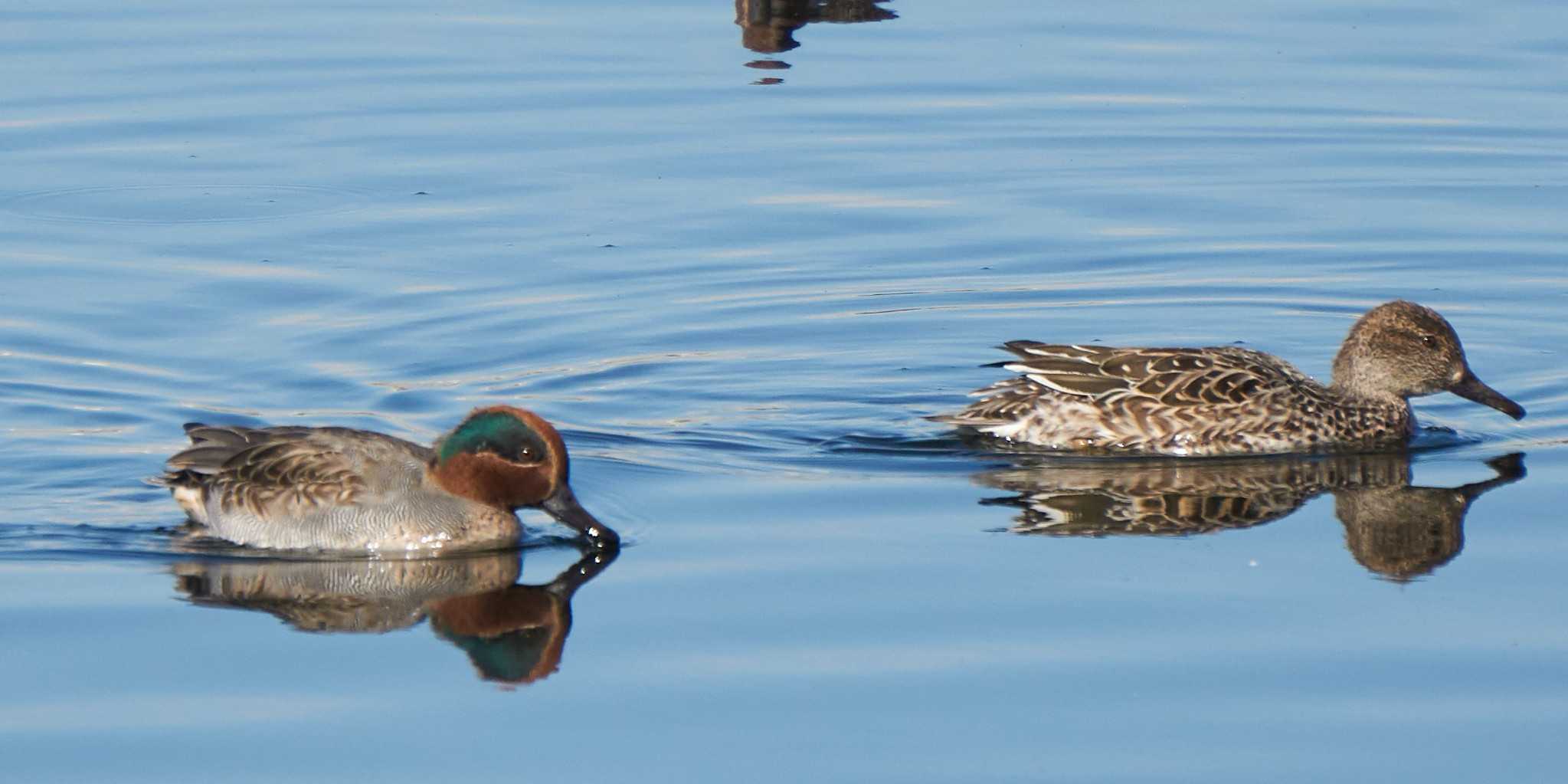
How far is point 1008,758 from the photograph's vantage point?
7.72 metres

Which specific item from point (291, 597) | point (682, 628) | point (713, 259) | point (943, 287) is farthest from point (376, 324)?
point (682, 628)

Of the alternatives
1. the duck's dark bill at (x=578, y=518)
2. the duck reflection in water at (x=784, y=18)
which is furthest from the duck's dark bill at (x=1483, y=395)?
the duck reflection in water at (x=784, y=18)

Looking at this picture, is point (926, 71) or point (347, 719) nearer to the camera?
point (347, 719)

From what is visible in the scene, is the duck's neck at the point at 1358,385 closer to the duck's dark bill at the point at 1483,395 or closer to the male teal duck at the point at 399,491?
the duck's dark bill at the point at 1483,395

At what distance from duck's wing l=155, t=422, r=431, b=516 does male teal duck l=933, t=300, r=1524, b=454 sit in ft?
9.93

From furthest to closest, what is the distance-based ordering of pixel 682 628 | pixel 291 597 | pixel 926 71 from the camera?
pixel 926 71 < pixel 291 597 < pixel 682 628

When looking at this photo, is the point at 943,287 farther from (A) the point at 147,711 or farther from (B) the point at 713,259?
(A) the point at 147,711

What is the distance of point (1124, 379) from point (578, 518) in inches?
126

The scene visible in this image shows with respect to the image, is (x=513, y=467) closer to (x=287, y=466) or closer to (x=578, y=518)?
(x=578, y=518)

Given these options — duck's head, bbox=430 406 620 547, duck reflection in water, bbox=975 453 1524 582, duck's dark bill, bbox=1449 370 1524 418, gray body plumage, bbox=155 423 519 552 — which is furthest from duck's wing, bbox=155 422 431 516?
duck's dark bill, bbox=1449 370 1524 418

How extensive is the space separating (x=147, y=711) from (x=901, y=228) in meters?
8.50

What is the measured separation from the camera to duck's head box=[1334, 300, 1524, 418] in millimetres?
12234

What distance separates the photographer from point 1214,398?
11984 millimetres

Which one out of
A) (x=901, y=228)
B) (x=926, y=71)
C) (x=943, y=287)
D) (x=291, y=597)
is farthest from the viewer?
(x=926, y=71)
